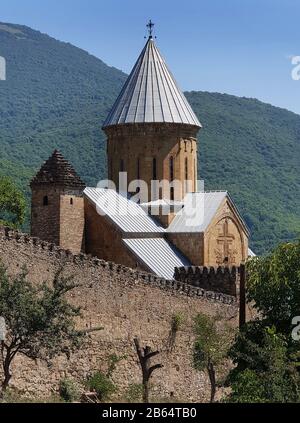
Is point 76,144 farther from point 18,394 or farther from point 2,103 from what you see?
point 18,394

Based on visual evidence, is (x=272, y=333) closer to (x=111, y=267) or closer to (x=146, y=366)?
(x=146, y=366)

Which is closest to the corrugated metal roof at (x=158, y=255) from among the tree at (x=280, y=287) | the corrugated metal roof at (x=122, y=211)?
the corrugated metal roof at (x=122, y=211)

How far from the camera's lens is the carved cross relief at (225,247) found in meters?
39.7

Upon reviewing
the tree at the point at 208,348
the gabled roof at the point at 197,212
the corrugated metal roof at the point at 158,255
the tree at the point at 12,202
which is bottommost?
the tree at the point at 208,348

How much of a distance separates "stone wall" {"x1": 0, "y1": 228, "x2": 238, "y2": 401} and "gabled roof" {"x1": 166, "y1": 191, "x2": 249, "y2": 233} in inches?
221

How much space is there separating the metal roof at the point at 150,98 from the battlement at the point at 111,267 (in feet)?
21.9

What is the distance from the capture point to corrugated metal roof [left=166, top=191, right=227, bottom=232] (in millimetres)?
39062

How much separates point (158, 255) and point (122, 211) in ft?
6.29

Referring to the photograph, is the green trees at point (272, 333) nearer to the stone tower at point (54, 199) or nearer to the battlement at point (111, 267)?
the battlement at point (111, 267)

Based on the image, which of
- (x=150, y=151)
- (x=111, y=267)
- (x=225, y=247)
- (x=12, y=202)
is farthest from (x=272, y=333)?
(x=12, y=202)

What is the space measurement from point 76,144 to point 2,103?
45214 mm

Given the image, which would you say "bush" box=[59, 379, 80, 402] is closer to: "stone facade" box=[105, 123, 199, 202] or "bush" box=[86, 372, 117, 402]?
"bush" box=[86, 372, 117, 402]

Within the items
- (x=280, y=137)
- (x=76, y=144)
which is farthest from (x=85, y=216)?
(x=280, y=137)

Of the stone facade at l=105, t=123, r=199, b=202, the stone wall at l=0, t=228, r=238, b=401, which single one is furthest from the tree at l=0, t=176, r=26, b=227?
the stone wall at l=0, t=228, r=238, b=401
